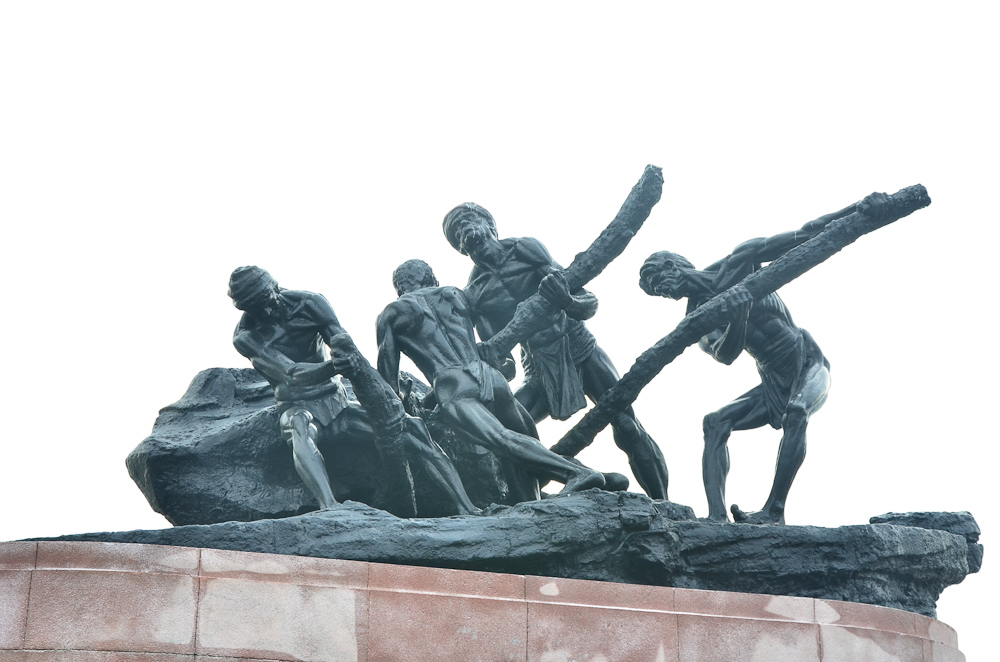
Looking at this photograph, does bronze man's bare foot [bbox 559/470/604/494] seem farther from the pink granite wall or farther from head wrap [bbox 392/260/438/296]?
head wrap [bbox 392/260/438/296]

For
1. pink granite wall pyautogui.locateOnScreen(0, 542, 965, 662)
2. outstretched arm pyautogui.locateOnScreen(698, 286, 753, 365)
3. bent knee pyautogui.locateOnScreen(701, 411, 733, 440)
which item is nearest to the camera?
pink granite wall pyautogui.locateOnScreen(0, 542, 965, 662)

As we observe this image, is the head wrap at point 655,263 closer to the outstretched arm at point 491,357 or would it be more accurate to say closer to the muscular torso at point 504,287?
→ the muscular torso at point 504,287

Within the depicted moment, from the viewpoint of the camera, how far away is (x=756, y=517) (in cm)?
927

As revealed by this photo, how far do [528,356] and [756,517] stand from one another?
6.95 ft

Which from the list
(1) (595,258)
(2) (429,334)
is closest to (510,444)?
(2) (429,334)

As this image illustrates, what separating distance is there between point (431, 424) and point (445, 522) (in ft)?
5.10

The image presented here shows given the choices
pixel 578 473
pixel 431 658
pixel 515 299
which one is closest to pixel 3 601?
pixel 431 658

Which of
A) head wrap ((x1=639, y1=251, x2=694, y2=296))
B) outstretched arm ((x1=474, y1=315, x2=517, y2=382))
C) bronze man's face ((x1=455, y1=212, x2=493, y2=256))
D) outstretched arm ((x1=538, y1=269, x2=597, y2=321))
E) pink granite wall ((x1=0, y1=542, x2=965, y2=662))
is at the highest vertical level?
bronze man's face ((x1=455, y1=212, x2=493, y2=256))

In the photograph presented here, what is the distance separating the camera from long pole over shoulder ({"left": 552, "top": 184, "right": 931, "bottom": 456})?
921 cm

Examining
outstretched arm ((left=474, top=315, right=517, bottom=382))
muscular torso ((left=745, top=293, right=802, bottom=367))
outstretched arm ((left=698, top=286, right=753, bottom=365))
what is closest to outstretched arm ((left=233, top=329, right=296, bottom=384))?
outstretched arm ((left=474, top=315, right=517, bottom=382))

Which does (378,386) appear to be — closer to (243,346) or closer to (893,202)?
(243,346)

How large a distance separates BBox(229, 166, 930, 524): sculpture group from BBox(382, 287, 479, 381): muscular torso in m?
0.01

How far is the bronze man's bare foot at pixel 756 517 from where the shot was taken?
30.3 ft

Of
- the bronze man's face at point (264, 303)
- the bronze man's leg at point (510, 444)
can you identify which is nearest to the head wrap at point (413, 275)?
the bronze man's face at point (264, 303)
